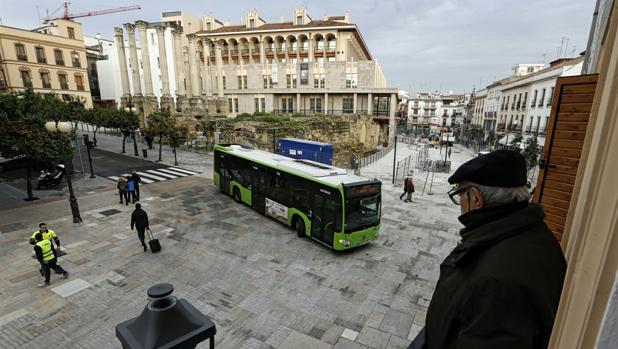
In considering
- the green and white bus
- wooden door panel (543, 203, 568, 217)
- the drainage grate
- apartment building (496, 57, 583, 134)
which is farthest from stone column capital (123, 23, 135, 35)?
apartment building (496, 57, 583, 134)

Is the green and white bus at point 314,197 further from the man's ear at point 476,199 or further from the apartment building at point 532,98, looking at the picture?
the apartment building at point 532,98

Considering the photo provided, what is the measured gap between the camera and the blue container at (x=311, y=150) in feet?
80.4

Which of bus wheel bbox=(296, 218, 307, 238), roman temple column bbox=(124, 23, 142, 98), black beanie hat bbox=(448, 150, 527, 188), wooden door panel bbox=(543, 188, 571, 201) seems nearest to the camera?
black beanie hat bbox=(448, 150, 527, 188)

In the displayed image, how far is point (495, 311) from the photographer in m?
1.63

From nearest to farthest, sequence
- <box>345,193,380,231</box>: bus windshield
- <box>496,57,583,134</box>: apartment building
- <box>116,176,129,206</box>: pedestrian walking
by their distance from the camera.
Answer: <box>345,193,380,231</box>: bus windshield < <box>116,176,129,206</box>: pedestrian walking < <box>496,57,583,134</box>: apartment building

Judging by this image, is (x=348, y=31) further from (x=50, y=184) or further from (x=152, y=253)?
(x=152, y=253)

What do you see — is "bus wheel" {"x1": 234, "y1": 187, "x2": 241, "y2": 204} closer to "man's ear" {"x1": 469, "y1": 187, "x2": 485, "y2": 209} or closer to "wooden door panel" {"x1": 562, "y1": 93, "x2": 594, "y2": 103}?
"wooden door panel" {"x1": 562, "y1": 93, "x2": 594, "y2": 103}

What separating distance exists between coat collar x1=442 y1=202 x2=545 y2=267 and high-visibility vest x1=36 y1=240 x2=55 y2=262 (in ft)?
34.0

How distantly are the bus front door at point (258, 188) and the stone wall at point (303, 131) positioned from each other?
14954 mm

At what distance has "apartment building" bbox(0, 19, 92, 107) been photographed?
1454 inches

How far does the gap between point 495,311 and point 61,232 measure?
1524 cm

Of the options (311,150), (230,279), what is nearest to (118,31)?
(311,150)

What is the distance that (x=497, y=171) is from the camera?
208 cm

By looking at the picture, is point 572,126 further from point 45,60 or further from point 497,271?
point 45,60
